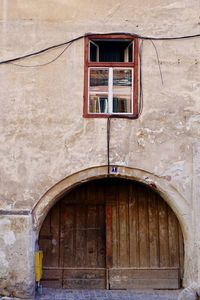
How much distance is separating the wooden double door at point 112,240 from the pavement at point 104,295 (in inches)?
7.6

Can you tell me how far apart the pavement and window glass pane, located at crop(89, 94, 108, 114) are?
3.56 metres

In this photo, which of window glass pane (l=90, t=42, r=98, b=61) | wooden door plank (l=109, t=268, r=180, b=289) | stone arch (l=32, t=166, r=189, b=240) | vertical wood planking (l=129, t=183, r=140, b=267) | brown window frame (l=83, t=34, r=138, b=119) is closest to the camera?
stone arch (l=32, t=166, r=189, b=240)

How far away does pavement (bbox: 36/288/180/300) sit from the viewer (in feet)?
27.3

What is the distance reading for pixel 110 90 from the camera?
334 inches

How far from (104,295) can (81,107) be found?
368cm

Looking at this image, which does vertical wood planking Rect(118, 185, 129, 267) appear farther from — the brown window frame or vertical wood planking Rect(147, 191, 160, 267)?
the brown window frame

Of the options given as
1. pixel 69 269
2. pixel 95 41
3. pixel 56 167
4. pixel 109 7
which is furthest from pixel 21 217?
pixel 109 7

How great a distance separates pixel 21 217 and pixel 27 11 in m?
3.98

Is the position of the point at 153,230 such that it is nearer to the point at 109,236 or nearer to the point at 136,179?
the point at 109,236

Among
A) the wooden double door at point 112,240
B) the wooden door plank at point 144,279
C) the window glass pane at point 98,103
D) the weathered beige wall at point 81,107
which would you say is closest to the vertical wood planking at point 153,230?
the wooden double door at point 112,240

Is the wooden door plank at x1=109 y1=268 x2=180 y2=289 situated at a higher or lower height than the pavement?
higher

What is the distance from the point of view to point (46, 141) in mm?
8250

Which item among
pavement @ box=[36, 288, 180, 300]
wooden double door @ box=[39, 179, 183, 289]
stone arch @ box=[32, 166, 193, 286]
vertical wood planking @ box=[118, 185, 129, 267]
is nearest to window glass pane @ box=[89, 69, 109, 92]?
stone arch @ box=[32, 166, 193, 286]

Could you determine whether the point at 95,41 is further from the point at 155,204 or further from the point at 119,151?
the point at 155,204
